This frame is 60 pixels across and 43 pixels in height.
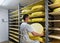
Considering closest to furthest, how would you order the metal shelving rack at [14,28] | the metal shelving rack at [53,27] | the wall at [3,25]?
the metal shelving rack at [53,27], the metal shelving rack at [14,28], the wall at [3,25]

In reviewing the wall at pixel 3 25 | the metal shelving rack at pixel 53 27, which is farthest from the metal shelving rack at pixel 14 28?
the metal shelving rack at pixel 53 27

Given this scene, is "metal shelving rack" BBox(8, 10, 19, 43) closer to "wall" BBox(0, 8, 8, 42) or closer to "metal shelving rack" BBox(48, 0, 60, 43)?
"wall" BBox(0, 8, 8, 42)

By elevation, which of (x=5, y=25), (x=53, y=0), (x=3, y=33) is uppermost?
(x=53, y=0)

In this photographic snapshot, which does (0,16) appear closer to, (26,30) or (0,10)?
(0,10)

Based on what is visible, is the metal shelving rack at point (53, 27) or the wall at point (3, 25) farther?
the wall at point (3, 25)

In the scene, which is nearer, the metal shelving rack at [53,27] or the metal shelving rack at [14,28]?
the metal shelving rack at [53,27]

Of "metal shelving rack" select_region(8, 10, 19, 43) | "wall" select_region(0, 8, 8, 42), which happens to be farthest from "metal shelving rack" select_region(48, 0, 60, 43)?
"wall" select_region(0, 8, 8, 42)

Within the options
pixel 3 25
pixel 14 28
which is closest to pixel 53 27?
pixel 14 28

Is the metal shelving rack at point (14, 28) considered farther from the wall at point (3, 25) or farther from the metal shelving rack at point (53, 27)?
the metal shelving rack at point (53, 27)

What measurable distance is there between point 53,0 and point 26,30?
99cm

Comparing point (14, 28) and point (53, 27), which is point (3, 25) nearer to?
point (14, 28)

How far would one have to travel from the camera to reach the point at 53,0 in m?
2.44

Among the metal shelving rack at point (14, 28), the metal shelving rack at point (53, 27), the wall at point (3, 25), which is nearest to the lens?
the metal shelving rack at point (53, 27)

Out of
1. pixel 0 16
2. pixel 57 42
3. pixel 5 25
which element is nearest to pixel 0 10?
pixel 0 16
